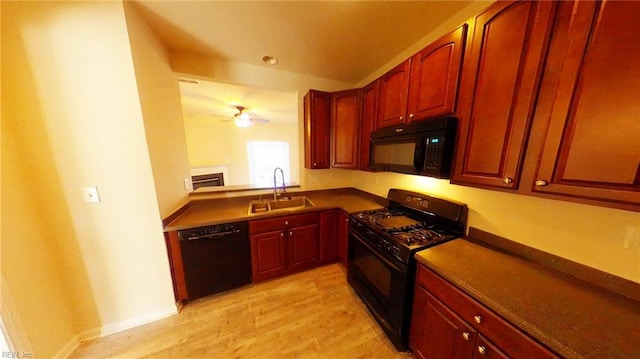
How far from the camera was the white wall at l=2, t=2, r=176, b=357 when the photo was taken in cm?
121

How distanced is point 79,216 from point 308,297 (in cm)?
203

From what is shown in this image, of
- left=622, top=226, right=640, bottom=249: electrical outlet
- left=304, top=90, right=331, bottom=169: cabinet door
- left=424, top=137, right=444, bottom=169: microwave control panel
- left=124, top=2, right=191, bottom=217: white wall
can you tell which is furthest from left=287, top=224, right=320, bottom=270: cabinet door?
left=622, top=226, right=640, bottom=249: electrical outlet

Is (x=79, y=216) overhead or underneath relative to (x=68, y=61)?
underneath

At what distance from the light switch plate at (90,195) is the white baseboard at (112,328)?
3.58ft

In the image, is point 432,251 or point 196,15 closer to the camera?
point 432,251

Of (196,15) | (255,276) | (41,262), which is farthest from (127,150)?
(255,276)

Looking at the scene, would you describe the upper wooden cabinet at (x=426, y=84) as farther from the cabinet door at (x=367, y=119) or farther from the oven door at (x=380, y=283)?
the oven door at (x=380, y=283)

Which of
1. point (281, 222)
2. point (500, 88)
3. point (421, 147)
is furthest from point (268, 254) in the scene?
point (500, 88)

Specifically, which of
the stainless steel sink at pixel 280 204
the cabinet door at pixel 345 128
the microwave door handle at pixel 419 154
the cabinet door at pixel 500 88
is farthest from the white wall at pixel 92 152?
the cabinet door at pixel 500 88

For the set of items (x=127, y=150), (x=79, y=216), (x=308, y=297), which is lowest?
(x=308, y=297)

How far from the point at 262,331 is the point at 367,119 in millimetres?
2287

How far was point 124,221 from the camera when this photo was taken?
1496 mm

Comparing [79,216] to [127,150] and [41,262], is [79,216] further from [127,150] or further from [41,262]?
[127,150]

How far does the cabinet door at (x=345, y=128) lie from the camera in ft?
7.30
